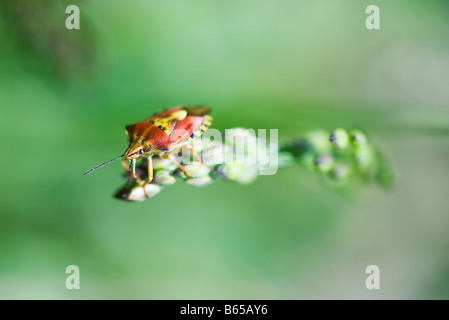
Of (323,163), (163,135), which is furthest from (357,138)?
(163,135)

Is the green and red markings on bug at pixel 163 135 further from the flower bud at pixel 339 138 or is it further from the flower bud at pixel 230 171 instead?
the flower bud at pixel 339 138

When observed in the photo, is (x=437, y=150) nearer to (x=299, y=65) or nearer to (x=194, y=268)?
(x=299, y=65)

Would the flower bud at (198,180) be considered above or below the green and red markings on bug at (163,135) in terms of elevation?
below

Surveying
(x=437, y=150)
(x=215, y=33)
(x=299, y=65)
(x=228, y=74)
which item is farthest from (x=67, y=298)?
(x=437, y=150)

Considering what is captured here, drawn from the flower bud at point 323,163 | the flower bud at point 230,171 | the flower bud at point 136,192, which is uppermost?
the flower bud at point 323,163

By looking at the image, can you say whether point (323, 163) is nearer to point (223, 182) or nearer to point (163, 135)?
point (163, 135)

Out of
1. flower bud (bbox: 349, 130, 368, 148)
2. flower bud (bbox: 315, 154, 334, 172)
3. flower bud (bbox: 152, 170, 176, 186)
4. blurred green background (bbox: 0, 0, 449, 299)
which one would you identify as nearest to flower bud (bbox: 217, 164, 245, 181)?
flower bud (bbox: 152, 170, 176, 186)

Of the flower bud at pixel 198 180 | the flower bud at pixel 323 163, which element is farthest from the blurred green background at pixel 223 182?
the flower bud at pixel 198 180
